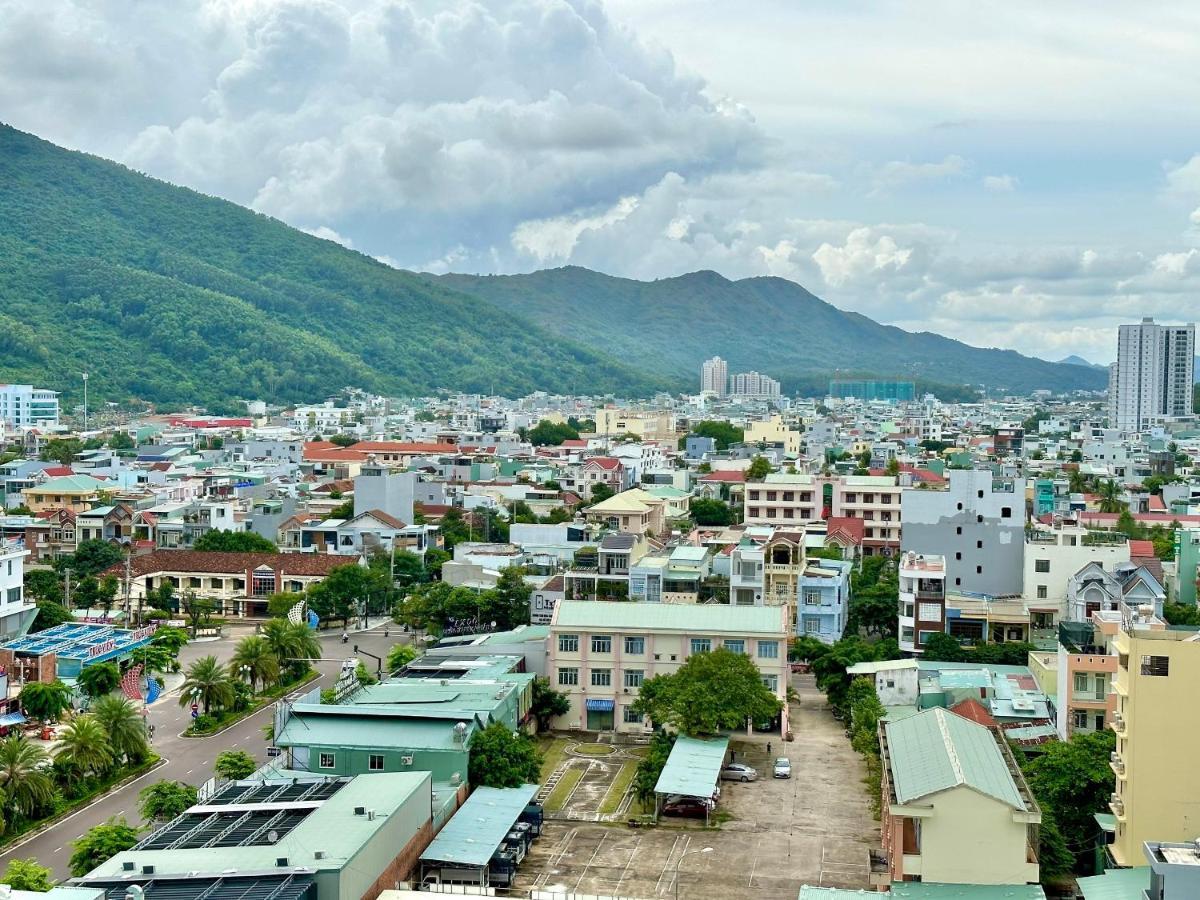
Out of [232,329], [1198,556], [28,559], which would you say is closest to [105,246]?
[232,329]

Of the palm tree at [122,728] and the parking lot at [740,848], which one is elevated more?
the palm tree at [122,728]

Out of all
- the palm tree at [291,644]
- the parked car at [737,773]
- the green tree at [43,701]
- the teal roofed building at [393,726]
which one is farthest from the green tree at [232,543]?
the parked car at [737,773]

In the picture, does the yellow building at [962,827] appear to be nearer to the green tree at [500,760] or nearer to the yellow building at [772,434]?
the green tree at [500,760]

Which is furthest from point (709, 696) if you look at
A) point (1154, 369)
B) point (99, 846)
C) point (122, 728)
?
point (1154, 369)

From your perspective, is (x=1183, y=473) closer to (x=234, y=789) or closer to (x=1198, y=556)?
(x=1198, y=556)

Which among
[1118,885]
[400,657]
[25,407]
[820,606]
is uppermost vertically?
[25,407]

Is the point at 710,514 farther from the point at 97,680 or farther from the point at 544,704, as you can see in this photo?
the point at 97,680

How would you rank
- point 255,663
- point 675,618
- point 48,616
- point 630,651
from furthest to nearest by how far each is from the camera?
point 48,616 → point 255,663 → point 675,618 → point 630,651
